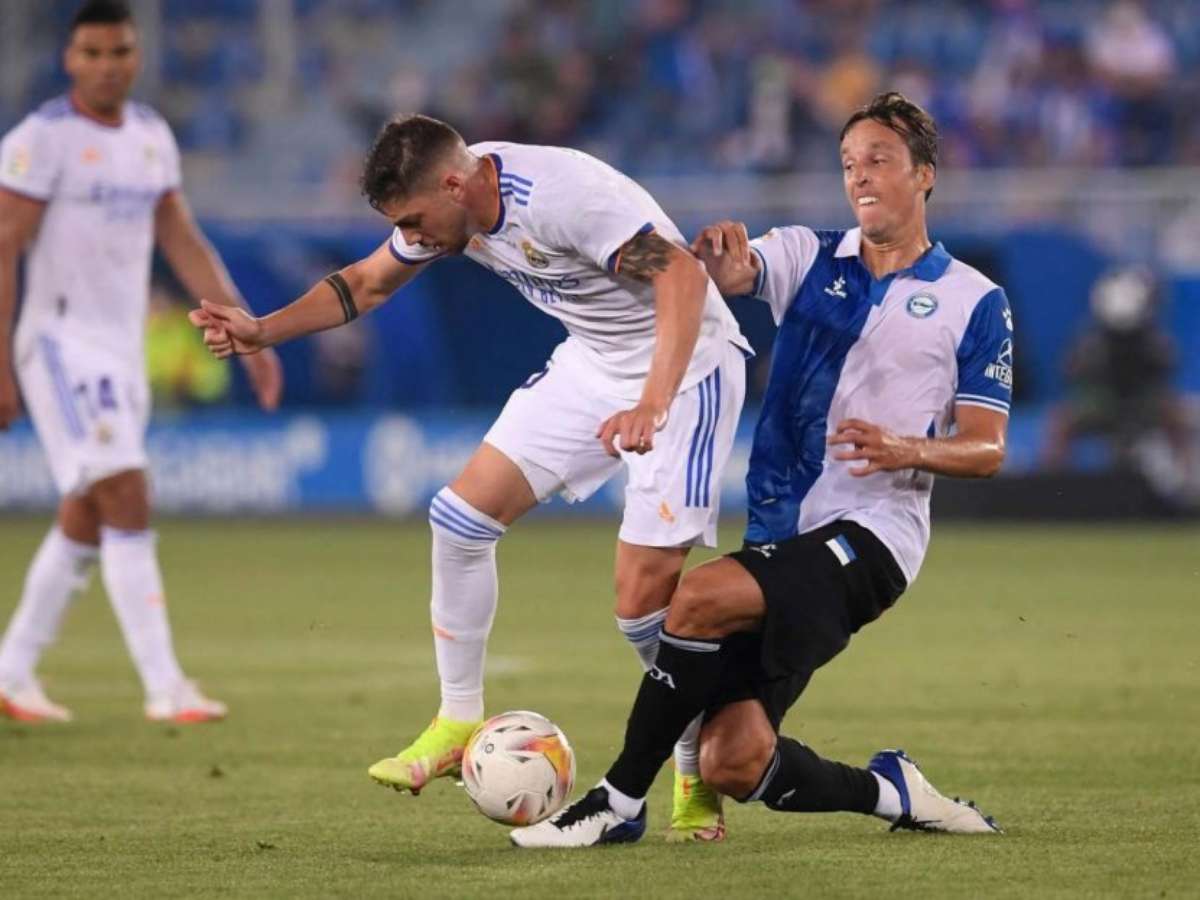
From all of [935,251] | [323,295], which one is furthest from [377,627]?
→ [935,251]

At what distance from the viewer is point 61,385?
345 inches

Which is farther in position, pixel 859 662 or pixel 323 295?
pixel 859 662

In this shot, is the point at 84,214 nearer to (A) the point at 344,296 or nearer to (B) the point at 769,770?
(A) the point at 344,296

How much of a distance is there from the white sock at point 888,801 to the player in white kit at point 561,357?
43cm

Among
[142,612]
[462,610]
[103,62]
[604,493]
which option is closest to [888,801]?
[462,610]

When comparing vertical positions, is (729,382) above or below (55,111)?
below

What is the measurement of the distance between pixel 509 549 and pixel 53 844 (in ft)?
37.4

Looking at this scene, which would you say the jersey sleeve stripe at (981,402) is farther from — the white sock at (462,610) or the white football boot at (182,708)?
the white football boot at (182,708)

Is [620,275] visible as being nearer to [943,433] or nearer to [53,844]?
[943,433]

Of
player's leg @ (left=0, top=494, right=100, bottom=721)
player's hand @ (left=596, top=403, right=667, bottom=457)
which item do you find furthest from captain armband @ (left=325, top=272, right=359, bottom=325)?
player's leg @ (left=0, top=494, right=100, bottom=721)

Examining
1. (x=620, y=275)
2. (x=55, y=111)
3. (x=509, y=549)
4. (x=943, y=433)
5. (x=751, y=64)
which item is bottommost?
(x=509, y=549)

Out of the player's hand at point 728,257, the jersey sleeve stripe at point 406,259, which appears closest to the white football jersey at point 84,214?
the jersey sleeve stripe at point 406,259

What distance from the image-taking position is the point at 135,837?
5961mm

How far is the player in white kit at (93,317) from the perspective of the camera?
8.69m
